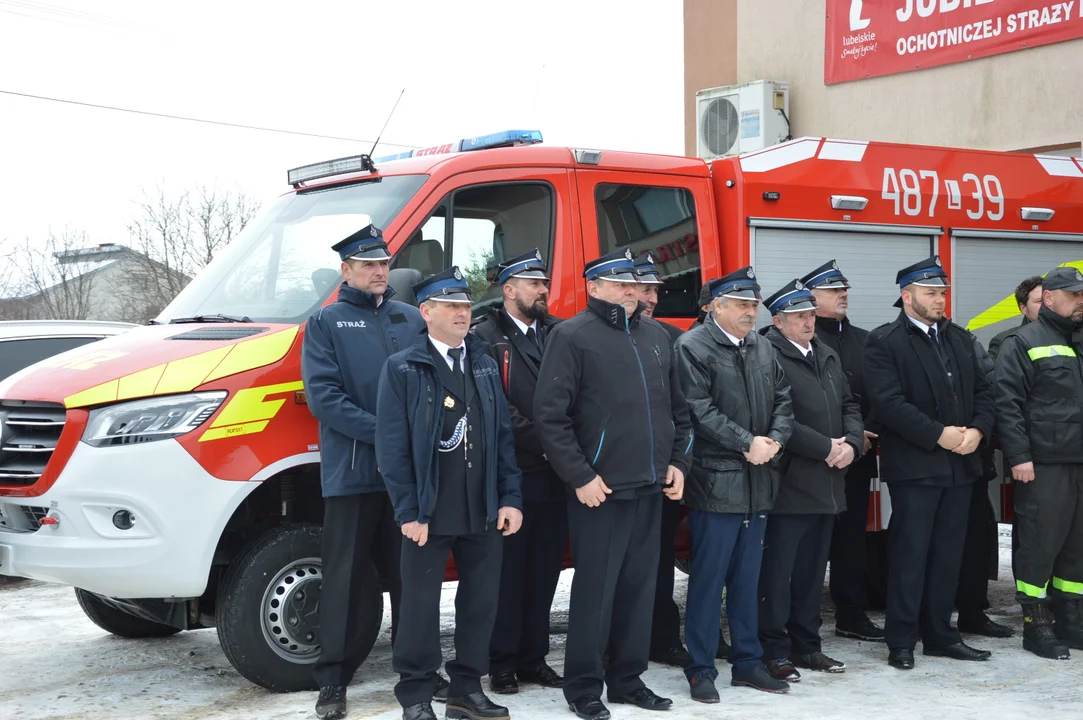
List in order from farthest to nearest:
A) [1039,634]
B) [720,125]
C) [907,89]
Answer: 1. [720,125]
2. [907,89]
3. [1039,634]

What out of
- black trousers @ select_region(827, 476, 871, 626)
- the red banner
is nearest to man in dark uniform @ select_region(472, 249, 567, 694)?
black trousers @ select_region(827, 476, 871, 626)

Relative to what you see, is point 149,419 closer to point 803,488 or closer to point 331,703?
point 331,703

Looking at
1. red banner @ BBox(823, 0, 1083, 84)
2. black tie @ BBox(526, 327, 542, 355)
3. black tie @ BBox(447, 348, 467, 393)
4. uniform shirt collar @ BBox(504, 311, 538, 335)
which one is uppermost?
red banner @ BBox(823, 0, 1083, 84)

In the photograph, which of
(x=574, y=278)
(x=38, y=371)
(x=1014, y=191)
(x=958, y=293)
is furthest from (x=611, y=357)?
(x=1014, y=191)

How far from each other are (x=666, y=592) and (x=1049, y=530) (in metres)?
2.15

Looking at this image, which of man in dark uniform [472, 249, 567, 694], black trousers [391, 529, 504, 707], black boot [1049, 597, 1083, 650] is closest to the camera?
black trousers [391, 529, 504, 707]

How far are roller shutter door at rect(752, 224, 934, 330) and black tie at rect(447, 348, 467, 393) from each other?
95.2 inches

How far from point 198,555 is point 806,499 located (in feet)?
9.45

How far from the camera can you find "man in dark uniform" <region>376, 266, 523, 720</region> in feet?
16.5

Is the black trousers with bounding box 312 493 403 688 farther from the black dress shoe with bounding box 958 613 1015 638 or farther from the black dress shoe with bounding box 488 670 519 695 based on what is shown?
the black dress shoe with bounding box 958 613 1015 638

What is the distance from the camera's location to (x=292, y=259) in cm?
617

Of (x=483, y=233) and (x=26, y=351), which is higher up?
(x=483, y=233)

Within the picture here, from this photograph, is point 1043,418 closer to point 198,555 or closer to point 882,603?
point 882,603

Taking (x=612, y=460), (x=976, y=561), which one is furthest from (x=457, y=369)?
(x=976, y=561)
